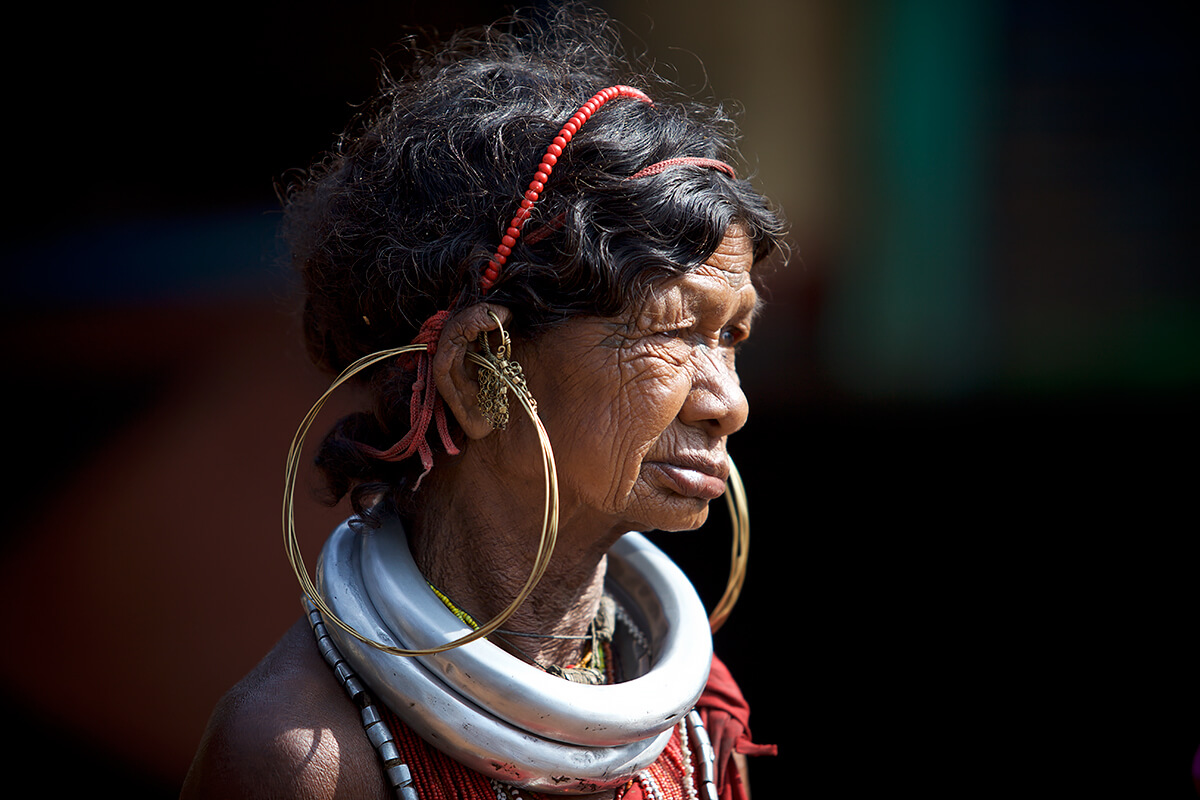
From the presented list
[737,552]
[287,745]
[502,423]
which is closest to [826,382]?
[737,552]

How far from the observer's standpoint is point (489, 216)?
5.18 feet

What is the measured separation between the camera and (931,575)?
13.1ft

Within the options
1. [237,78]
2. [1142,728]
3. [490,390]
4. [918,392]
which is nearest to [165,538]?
[237,78]

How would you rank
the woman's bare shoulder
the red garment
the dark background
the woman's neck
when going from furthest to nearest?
the dark background < the woman's neck < the red garment < the woman's bare shoulder

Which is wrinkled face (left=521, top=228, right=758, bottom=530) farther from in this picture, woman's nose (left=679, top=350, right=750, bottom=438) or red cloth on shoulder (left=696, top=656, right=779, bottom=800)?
red cloth on shoulder (left=696, top=656, right=779, bottom=800)

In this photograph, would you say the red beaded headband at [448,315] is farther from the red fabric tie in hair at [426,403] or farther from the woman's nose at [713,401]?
the woman's nose at [713,401]

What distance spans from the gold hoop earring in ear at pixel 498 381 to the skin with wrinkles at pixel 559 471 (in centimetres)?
2

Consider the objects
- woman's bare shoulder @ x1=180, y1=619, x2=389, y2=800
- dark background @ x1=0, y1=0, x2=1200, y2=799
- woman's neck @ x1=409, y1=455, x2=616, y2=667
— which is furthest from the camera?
dark background @ x1=0, y1=0, x2=1200, y2=799

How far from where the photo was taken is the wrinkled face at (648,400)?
156cm

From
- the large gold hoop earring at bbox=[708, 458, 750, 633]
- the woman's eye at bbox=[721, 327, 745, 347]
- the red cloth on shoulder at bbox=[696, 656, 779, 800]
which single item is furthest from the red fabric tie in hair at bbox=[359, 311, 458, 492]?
the red cloth on shoulder at bbox=[696, 656, 779, 800]

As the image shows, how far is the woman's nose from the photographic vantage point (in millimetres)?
1618

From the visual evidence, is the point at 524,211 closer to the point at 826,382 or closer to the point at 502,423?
the point at 502,423

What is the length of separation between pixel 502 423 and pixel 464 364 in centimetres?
12

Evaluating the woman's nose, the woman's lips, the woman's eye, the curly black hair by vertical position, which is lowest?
the woman's lips
